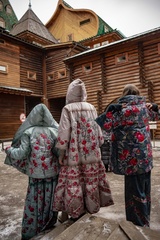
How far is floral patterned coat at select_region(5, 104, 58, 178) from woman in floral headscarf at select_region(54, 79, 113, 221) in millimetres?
157

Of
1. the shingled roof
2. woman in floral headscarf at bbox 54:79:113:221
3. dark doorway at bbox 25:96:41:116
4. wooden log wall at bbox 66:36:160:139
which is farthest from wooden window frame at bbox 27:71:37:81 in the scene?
woman in floral headscarf at bbox 54:79:113:221

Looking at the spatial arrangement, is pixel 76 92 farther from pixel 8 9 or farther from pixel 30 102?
pixel 8 9

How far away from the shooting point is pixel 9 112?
550 inches

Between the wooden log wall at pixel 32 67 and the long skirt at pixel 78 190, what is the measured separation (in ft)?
49.2

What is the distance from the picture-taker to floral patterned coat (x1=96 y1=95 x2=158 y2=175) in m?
1.97

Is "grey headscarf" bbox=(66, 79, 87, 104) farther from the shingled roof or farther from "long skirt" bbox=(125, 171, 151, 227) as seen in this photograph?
the shingled roof

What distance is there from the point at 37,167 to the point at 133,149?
107 cm

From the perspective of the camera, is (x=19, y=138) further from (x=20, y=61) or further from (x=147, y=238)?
(x=20, y=61)

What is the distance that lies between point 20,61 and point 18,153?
15.5 m

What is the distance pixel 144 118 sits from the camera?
6.79ft

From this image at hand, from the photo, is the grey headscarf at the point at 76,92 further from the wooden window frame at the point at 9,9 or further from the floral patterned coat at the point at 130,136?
the wooden window frame at the point at 9,9

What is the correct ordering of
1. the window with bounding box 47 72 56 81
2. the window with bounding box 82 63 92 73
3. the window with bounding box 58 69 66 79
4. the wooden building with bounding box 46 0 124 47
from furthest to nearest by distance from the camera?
the wooden building with bounding box 46 0 124 47 < the window with bounding box 47 72 56 81 < the window with bounding box 58 69 66 79 < the window with bounding box 82 63 92 73

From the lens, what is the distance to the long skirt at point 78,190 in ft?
6.42

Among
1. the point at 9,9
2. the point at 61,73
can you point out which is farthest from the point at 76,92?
the point at 9,9
